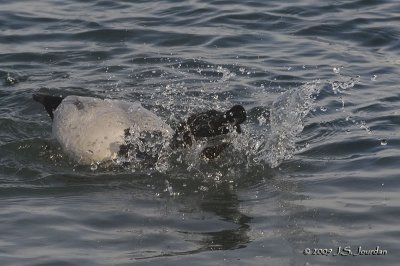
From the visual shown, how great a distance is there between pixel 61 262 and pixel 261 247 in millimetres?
1219

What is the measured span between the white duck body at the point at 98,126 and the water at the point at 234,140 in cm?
12

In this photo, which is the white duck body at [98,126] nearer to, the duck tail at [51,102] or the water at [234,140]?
the water at [234,140]

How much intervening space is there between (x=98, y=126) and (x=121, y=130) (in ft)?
0.65

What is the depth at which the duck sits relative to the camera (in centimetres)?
697

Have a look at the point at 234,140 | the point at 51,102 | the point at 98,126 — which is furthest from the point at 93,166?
the point at 234,140

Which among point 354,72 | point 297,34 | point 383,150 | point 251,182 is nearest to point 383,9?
point 297,34

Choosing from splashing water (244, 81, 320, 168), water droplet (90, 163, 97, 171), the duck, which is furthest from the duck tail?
A: splashing water (244, 81, 320, 168)

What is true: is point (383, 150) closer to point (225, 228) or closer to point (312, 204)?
point (312, 204)

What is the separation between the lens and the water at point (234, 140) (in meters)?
5.89

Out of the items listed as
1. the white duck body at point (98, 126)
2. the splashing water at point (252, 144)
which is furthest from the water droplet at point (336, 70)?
the white duck body at point (98, 126)

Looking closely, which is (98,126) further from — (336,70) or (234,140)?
(336,70)

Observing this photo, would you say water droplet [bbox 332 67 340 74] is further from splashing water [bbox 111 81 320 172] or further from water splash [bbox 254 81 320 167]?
water splash [bbox 254 81 320 167]

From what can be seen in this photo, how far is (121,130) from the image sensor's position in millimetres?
7375

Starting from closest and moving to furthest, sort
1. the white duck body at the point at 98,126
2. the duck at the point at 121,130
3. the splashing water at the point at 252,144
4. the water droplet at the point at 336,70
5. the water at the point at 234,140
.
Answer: the water at the point at 234,140
the duck at the point at 121,130
the splashing water at the point at 252,144
the white duck body at the point at 98,126
the water droplet at the point at 336,70
